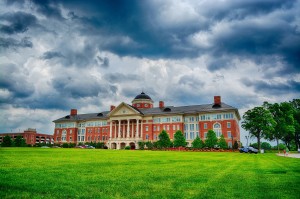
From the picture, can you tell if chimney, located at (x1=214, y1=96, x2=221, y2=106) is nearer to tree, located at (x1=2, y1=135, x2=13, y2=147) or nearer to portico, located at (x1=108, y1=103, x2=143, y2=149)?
portico, located at (x1=108, y1=103, x2=143, y2=149)

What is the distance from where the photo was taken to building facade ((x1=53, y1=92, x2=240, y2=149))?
3004 inches

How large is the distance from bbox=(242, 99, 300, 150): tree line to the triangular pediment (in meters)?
38.9

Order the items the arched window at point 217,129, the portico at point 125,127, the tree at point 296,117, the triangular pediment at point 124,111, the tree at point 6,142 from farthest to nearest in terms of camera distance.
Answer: the triangular pediment at point 124,111, the portico at point 125,127, the arched window at point 217,129, the tree at point 296,117, the tree at point 6,142

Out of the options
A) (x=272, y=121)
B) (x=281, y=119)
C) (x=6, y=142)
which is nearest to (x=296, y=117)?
(x=281, y=119)

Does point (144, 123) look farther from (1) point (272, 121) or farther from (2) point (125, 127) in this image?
(1) point (272, 121)

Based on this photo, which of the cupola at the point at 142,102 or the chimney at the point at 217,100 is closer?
the chimney at the point at 217,100

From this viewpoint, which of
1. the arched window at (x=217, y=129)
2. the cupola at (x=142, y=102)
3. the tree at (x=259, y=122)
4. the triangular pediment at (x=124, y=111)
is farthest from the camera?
the cupola at (x=142, y=102)

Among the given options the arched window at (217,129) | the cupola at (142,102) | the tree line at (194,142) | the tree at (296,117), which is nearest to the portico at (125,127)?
the cupola at (142,102)

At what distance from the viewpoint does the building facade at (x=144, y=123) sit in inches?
3004

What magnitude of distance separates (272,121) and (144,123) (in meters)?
44.5

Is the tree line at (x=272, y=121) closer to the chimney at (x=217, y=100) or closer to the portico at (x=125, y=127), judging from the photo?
the chimney at (x=217, y=100)

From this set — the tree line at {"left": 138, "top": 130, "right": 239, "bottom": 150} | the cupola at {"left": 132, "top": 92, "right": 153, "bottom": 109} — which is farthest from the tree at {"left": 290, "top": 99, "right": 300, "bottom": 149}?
the cupola at {"left": 132, "top": 92, "right": 153, "bottom": 109}

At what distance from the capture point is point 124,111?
89.9 m

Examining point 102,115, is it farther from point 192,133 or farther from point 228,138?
point 228,138
